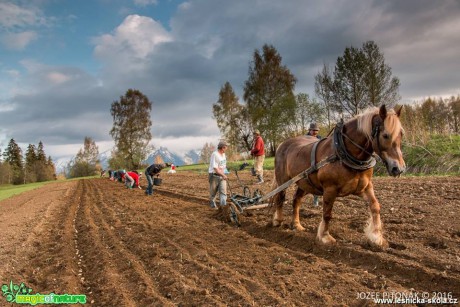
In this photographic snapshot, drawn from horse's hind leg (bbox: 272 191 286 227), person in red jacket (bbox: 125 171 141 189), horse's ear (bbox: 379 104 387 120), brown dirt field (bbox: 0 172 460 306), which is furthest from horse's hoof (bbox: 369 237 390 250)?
person in red jacket (bbox: 125 171 141 189)

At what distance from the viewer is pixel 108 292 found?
15.0ft

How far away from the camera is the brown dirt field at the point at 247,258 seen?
4.07 meters

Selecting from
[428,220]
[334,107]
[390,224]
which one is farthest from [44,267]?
[334,107]

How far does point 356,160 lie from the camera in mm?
5062

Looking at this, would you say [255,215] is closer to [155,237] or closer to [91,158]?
[155,237]

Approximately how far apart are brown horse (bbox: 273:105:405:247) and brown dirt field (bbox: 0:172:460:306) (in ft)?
2.05

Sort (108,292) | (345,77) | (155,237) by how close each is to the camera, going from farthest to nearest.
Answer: (345,77), (155,237), (108,292)

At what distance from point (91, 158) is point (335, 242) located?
284 ft

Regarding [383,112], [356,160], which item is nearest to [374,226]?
[356,160]

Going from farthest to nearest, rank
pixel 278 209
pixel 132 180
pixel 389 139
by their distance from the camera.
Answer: pixel 132 180, pixel 278 209, pixel 389 139

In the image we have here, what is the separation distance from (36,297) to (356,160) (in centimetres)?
476

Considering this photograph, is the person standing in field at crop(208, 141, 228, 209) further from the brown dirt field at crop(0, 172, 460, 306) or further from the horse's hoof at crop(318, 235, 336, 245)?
the horse's hoof at crop(318, 235, 336, 245)

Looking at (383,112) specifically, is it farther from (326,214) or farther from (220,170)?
(220,170)

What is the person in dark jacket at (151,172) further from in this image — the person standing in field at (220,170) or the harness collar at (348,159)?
the harness collar at (348,159)
